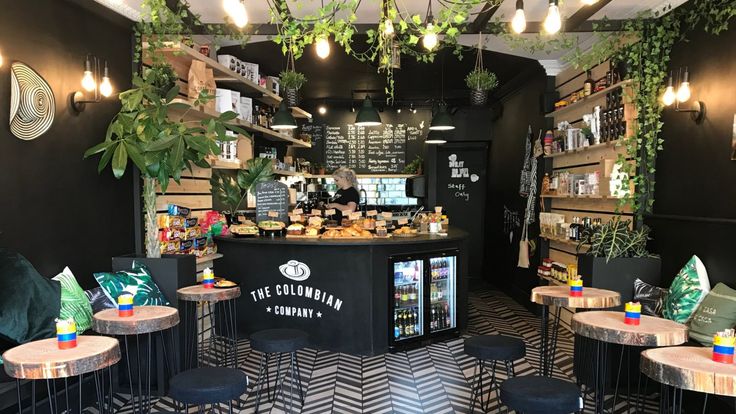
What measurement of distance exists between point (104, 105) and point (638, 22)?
4.83 metres

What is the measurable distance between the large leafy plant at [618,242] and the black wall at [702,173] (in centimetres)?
25

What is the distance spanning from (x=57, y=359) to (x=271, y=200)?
3.61m

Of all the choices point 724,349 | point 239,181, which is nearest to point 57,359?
point 724,349

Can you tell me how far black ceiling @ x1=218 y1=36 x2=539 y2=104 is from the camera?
267 inches

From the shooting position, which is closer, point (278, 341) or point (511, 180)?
point (278, 341)

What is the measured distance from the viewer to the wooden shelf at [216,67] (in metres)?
4.72

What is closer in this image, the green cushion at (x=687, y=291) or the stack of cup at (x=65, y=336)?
the stack of cup at (x=65, y=336)

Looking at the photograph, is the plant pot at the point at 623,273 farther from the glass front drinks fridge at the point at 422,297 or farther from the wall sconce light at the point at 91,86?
the wall sconce light at the point at 91,86

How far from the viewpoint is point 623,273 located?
432 cm

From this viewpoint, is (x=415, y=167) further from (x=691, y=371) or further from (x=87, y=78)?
(x=691, y=371)

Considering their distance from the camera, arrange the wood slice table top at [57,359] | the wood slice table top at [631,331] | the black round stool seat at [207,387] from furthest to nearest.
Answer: the wood slice table top at [631,331]
the black round stool seat at [207,387]
the wood slice table top at [57,359]

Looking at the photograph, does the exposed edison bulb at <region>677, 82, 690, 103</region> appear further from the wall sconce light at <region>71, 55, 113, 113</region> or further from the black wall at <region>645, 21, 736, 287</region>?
the wall sconce light at <region>71, 55, 113, 113</region>

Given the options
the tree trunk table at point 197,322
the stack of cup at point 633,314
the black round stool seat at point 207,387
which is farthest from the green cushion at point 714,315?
the tree trunk table at point 197,322

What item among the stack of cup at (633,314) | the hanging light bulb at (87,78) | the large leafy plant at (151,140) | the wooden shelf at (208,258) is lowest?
the stack of cup at (633,314)
